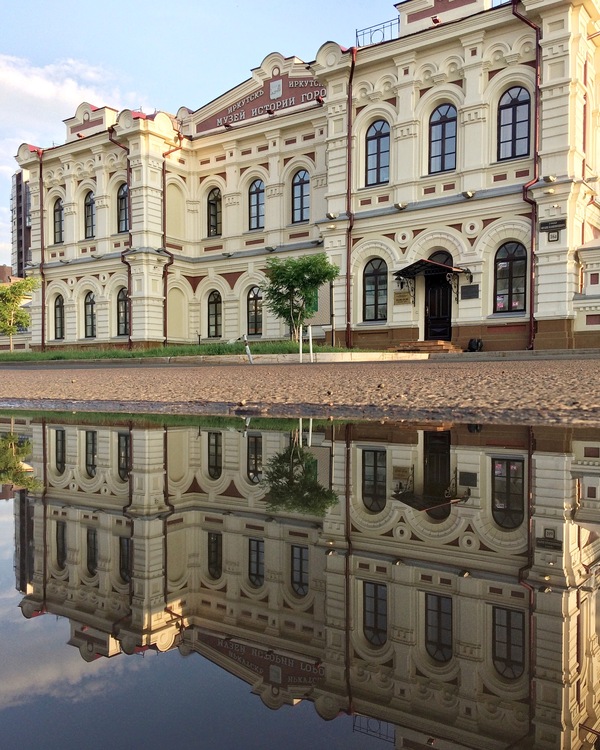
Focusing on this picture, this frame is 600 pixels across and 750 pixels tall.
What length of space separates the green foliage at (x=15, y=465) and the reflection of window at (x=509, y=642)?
2459 millimetres

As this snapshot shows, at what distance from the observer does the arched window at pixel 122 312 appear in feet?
99.8

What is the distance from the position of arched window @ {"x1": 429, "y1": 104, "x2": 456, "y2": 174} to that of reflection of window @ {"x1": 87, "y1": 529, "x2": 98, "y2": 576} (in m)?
21.7

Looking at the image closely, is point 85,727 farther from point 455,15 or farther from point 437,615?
point 455,15

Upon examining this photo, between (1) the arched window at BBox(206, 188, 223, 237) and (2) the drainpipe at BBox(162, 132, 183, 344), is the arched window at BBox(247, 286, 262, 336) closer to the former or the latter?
(1) the arched window at BBox(206, 188, 223, 237)

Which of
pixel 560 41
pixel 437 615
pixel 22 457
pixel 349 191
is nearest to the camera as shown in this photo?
pixel 437 615

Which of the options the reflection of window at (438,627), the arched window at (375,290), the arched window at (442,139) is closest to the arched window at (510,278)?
the arched window at (442,139)

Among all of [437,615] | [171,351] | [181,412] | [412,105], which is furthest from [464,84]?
[437,615]

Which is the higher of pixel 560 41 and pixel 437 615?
pixel 560 41

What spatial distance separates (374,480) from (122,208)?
30.3m

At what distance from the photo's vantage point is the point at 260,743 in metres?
1.04

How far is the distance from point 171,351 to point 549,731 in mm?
24573

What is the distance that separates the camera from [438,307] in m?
22.5

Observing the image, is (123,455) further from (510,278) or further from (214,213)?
(214,213)

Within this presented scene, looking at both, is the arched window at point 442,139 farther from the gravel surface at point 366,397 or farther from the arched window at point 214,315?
the gravel surface at point 366,397
